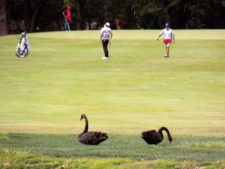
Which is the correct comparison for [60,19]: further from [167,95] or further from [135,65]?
[167,95]

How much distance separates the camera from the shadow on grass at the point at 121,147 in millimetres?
11570

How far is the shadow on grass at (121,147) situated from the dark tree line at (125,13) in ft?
227

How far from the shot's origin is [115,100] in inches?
1130

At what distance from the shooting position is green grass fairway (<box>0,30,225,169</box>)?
11.6 meters

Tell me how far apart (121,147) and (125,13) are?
83.2m

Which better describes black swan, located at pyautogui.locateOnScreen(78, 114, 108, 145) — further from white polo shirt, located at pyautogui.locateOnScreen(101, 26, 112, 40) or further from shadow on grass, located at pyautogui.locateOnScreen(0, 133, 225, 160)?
white polo shirt, located at pyautogui.locateOnScreen(101, 26, 112, 40)

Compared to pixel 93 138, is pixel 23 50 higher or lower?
lower

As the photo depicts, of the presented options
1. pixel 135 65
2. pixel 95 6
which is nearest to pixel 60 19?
pixel 95 6

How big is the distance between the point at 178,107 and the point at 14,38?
122 feet

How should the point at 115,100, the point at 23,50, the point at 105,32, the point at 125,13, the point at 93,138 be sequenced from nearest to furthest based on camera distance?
the point at 93,138, the point at 115,100, the point at 105,32, the point at 23,50, the point at 125,13

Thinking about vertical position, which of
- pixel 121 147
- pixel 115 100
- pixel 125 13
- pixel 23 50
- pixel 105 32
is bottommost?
pixel 125 13

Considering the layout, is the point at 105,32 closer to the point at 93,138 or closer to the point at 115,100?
the point at 115,100

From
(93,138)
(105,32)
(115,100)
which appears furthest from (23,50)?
(93,138)

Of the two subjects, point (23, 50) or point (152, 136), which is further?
point (23, 50)
